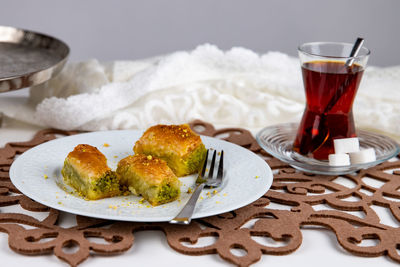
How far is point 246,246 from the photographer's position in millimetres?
878

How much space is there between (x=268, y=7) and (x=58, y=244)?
7.01 feet

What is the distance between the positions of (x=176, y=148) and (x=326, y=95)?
0.34 meters

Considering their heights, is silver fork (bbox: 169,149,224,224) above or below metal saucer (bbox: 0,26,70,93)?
A: below

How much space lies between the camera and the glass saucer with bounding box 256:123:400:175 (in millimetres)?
1161

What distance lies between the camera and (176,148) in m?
1.12

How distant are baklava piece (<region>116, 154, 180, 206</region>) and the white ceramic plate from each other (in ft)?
0.05

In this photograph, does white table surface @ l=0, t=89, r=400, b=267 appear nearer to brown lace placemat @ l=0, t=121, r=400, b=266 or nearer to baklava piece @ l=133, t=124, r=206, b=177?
brown lace placemat @ l=0, t=121, r=400, b=266

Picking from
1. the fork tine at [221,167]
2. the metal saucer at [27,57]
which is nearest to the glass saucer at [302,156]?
the fork tine at [221,167]

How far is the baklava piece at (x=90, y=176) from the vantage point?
0.97 metres

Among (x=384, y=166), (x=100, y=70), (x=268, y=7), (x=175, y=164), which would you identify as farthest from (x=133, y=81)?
(x=268, y=7)

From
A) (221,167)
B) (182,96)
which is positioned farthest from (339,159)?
(182,96)

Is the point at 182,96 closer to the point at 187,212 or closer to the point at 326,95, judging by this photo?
the point at 326,95

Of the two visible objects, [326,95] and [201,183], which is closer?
[201,183]

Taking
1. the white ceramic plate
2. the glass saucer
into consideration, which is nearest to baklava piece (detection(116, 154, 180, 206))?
the white ceramic plate
